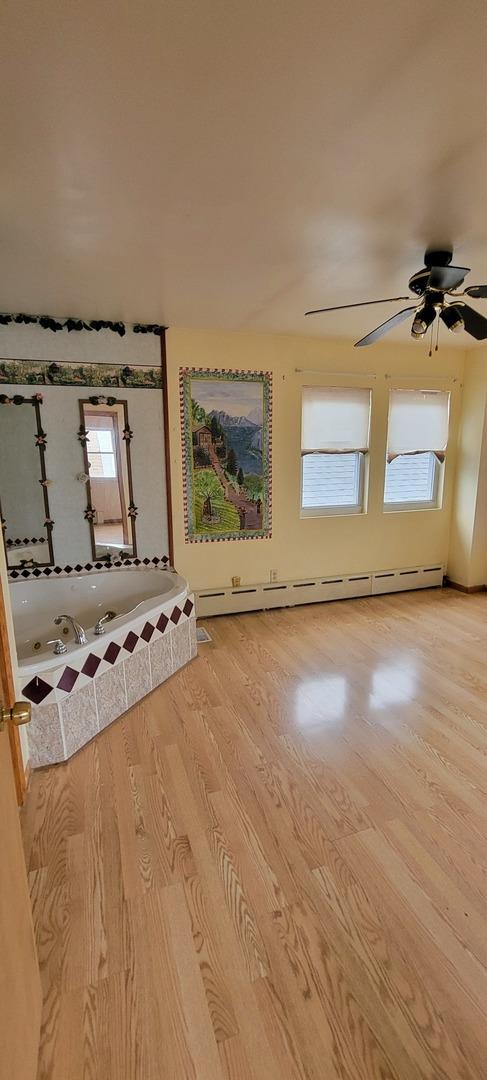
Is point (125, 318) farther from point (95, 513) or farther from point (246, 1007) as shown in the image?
point (246, 1007)

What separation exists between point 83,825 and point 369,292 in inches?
125

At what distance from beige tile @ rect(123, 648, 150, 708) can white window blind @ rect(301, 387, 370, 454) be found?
2.32 meters

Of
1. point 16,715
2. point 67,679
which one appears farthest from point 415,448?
point 16,715

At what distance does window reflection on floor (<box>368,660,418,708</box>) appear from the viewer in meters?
2.66

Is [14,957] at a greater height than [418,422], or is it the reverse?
[418,422]

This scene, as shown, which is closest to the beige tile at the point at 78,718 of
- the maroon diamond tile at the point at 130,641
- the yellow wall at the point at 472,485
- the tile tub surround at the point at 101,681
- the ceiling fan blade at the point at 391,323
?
the tile tub surround at the point at 101,681

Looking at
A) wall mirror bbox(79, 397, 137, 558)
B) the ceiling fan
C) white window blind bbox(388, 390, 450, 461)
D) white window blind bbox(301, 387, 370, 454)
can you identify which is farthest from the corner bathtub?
white window blind bbox(388, 390, 450, 461)

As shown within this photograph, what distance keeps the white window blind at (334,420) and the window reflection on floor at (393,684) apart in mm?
1990

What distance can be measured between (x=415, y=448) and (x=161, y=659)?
3207 mm

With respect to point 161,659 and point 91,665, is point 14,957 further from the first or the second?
point 161,659

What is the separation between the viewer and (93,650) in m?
2.34

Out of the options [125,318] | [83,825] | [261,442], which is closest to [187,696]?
[83,825]

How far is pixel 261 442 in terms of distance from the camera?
3887mm

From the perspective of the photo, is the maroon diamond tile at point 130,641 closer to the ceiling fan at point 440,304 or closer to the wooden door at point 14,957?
the wooden door at point 14,957
